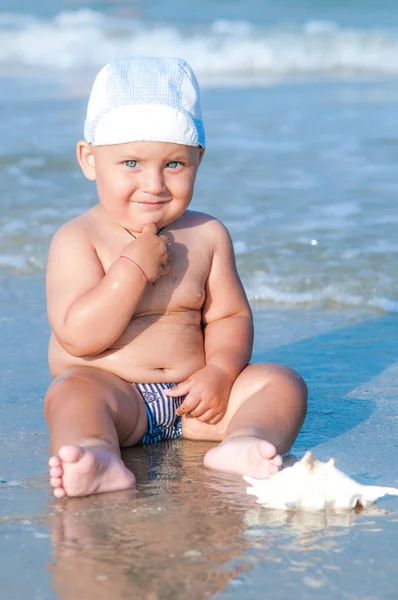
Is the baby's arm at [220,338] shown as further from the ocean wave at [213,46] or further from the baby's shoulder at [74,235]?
the ocean wave at [213,46]

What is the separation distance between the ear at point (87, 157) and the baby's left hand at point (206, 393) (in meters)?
0.66

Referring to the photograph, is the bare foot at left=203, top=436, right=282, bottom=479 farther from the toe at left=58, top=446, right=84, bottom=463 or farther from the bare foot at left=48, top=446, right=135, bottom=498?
the toe at left=58, top=446, right=84, bottom=463

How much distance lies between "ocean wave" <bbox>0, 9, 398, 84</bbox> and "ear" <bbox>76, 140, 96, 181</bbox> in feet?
31.4

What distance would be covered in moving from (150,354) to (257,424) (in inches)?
17.0

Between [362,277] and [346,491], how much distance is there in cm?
242

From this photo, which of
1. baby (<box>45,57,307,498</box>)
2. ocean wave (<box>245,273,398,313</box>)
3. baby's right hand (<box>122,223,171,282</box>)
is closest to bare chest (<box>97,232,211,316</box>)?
baby (<box>45,57,307,498</box>)

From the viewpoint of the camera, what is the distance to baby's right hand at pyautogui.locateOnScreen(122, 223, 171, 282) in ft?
9.74

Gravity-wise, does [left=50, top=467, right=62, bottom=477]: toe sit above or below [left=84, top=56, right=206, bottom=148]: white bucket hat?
below

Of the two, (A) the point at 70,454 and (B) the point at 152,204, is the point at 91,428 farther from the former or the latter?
(B) the point at 152,204

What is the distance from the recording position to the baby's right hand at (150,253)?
2969 mm

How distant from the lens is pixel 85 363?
3102 millimetres

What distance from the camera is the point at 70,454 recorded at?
2.46m

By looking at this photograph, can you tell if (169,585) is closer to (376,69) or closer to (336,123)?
(336,123)

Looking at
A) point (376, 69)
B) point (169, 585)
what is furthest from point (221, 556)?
point (376, 69)
